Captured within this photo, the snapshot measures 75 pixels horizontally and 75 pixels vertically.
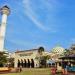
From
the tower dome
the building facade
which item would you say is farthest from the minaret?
the tower dome

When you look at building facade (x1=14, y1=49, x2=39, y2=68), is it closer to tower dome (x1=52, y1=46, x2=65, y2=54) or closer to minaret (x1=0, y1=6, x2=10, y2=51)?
tower dome (x1=52, y1=46, x2=65, y2=54)

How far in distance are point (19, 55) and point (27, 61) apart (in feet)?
21.5

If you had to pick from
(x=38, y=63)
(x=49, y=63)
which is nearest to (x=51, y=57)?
(x=49, y=63)

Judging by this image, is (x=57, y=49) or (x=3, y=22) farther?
(x=3, y=22)

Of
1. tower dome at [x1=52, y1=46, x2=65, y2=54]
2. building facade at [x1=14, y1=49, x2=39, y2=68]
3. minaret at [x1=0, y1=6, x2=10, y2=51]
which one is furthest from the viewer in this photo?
minaret at [x1=0, y1=6, x2=10, y2=51]

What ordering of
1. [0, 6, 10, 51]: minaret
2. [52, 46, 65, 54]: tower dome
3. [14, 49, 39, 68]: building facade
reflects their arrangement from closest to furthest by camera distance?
[14, 49, 39, 68]: building facade < [52, 46, 65, 54]: tower dome < [0, 6, 10, 51]: minaret

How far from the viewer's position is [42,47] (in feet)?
348

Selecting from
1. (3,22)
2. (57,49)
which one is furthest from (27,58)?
(3,22)

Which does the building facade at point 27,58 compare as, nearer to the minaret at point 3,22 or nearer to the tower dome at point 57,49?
the tower dome at point 57,49

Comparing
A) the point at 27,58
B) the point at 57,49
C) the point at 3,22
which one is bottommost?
the point at 27,58

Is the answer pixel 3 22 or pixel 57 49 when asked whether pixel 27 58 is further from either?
pixel 3 22

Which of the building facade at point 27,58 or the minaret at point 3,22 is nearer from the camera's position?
the building facade at point 27,58

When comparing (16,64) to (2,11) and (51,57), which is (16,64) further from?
(2,11)

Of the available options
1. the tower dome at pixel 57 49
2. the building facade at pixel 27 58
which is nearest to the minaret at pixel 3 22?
the building facade at pixel 27 58
